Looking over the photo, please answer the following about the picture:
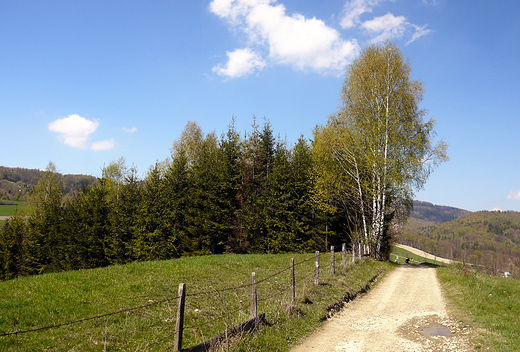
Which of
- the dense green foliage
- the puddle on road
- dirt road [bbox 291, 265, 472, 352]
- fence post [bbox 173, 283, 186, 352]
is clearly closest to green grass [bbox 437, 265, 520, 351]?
dirt road [bbox 291, 265, 472, 352]

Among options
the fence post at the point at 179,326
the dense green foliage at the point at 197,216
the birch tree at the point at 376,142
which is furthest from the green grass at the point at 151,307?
the dense green foliage at the point at 197,216

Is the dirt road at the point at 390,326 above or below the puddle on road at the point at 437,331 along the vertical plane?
below

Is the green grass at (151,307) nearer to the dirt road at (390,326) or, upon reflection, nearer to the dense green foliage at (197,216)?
the dirt road at (390,326)

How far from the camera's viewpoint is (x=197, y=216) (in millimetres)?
34812

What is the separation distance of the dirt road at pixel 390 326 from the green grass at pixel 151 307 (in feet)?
2.05

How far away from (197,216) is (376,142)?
Result: 1994 centimetres

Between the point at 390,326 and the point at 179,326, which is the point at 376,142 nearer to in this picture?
the point at 390,326

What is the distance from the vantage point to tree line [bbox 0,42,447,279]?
84.0 ft

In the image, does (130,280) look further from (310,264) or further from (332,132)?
(332,132)

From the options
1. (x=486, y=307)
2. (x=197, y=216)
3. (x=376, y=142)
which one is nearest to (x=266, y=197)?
(x=197, y=216)

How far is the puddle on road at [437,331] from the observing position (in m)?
9.49

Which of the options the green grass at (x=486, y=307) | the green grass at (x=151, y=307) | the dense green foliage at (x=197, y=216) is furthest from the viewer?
the dense green foliage at (x=197, y=216)

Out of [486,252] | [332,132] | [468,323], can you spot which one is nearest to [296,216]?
[332,132]

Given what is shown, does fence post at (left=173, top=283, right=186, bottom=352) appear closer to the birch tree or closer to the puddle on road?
the puddle on road
